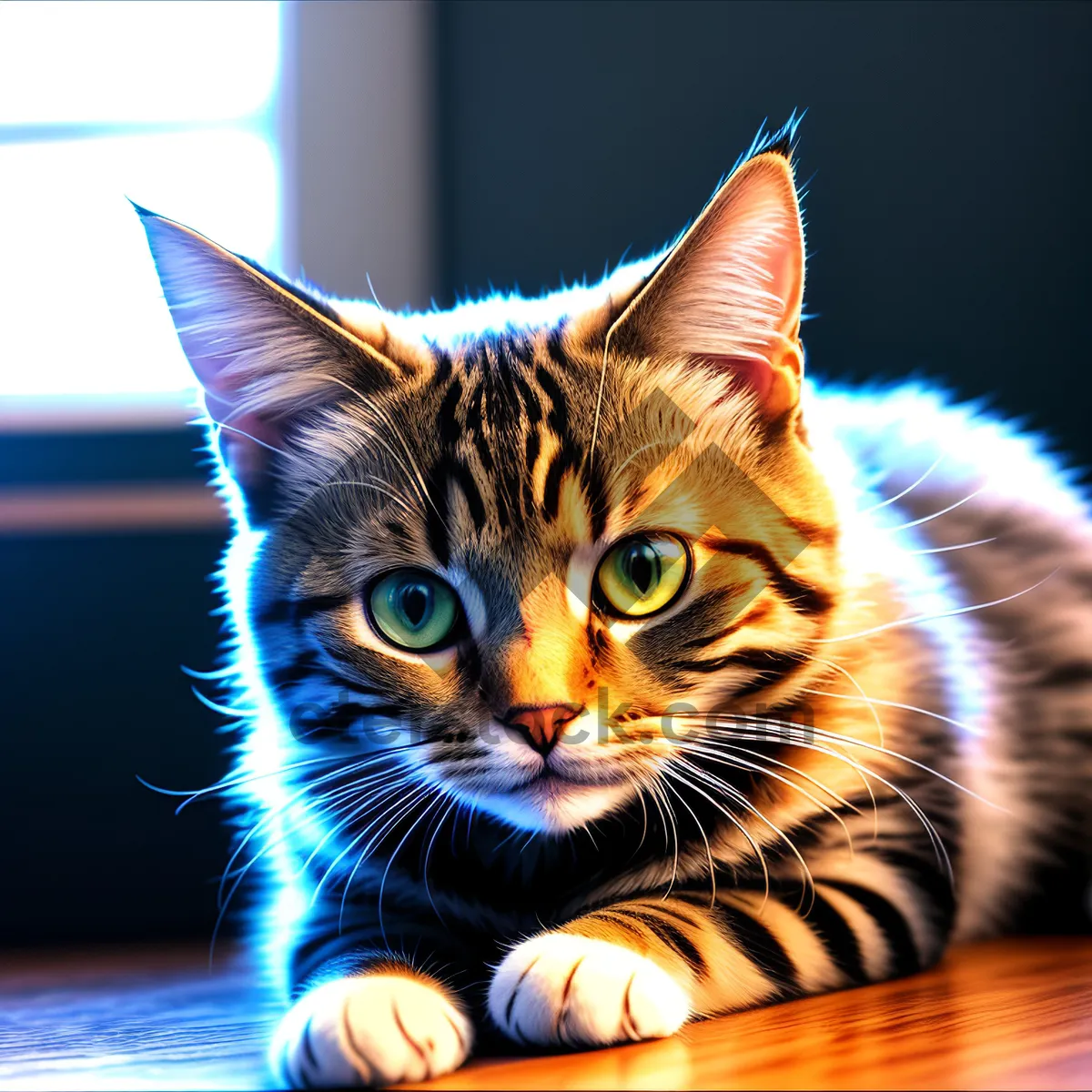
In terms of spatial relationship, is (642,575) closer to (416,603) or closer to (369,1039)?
(416,603)

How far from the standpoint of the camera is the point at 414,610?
828mm

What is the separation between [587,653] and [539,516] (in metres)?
0.11

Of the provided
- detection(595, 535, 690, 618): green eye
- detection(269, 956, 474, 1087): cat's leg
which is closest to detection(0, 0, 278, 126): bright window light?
detection(595, 535, 690, 618): green eye

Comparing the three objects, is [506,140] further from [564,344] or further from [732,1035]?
[732,1035]

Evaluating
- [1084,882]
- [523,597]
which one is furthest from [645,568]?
[1084,882]

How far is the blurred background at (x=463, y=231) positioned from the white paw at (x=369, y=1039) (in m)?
0.76

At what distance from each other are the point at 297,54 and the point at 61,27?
367 millimetres

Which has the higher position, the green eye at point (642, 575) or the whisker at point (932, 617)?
the green eye at point (642, 575)

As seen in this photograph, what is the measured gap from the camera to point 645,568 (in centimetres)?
81

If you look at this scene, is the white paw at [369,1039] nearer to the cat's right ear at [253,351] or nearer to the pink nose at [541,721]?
the pink nose at [541,721]

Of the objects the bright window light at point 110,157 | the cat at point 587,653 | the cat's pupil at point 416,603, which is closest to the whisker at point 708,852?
the cat at point 587,653

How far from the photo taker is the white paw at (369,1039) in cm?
63

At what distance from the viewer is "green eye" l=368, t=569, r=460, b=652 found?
2.68ft

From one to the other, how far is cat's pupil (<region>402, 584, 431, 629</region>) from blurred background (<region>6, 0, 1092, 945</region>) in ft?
2.06
